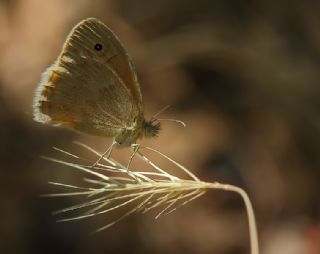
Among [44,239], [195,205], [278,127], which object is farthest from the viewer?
[278,127]

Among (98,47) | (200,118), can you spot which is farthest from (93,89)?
(200,118)

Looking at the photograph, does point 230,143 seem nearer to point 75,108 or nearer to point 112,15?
point 112,15

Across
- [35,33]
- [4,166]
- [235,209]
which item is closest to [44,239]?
[4,166]

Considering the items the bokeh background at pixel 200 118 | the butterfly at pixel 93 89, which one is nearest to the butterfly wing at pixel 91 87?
the butterfly at pixel 93 89

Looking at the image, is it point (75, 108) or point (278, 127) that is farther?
point (278, 127)

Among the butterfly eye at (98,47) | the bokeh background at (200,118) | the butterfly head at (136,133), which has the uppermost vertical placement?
the butterfly eye at (98,47)

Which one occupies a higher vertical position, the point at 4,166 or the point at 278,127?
the point at 278,127

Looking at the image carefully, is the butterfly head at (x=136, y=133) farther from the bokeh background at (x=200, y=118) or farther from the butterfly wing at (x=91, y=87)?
the bokeh background at (x=200, y=118)
